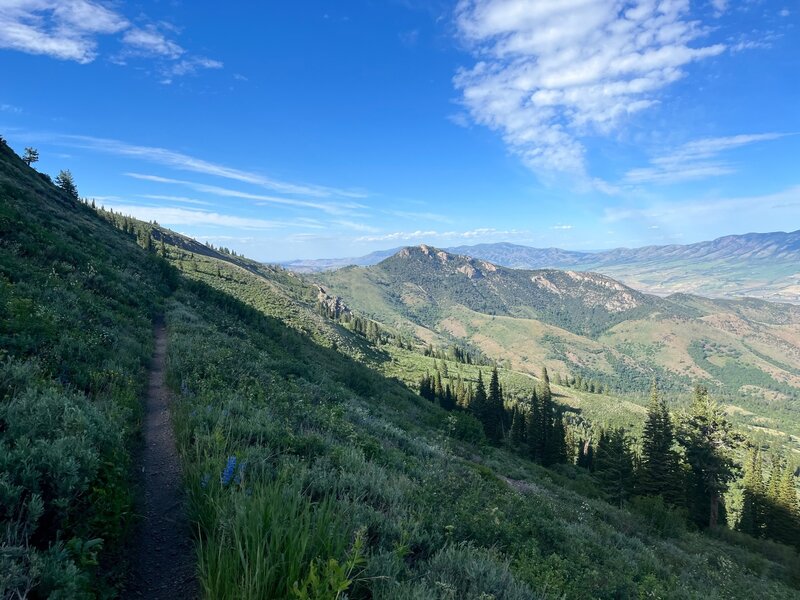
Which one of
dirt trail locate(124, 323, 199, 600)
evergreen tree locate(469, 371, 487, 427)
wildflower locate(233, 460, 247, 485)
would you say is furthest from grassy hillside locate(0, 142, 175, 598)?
evergreen tree locate(469, 371, 487, 427)

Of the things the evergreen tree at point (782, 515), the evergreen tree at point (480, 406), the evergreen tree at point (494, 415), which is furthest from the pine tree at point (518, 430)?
the evergreen tree at point (782, 515)

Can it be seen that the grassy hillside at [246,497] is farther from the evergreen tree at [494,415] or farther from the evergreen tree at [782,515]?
the evergreen tree at [494,415]

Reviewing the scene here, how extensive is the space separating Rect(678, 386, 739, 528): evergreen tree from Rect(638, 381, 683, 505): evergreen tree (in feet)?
5.97

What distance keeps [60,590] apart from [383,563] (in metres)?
2.72

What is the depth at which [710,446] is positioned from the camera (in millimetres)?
39938

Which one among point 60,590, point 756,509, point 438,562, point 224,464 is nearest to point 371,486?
point 438,562

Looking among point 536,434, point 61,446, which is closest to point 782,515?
point 536,434

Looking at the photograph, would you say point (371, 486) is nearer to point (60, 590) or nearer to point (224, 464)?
point (224, 464)

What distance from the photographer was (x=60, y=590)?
2.70m

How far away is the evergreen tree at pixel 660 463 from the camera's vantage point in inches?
1655

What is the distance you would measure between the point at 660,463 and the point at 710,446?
5.40m

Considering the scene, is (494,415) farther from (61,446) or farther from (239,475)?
(61,446)

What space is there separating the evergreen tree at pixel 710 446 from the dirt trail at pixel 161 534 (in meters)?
49.3

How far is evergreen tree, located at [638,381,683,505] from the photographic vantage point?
42031 millimetres
